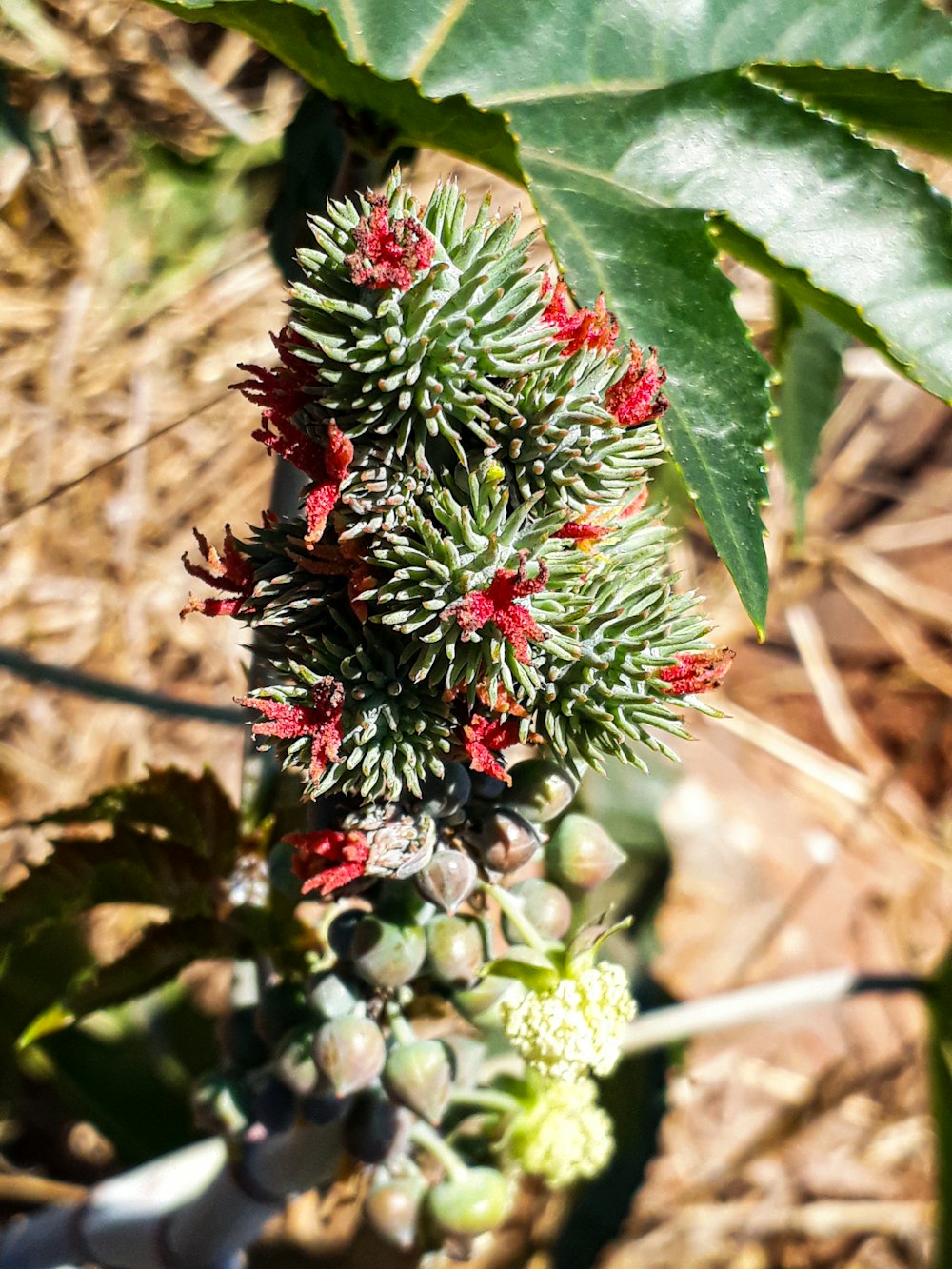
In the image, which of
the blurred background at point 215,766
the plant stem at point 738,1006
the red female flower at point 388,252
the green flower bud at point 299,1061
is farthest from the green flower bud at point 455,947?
the blurred background at point 215,766

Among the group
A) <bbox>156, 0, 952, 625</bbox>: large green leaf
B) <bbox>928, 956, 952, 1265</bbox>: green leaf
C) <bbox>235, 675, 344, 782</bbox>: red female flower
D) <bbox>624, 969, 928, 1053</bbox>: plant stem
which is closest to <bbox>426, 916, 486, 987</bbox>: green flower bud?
<bbox>235, 675, 344, 782</bbox>: red female flower

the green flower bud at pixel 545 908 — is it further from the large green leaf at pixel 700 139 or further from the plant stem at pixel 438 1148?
the large green leaf at pixel 700 139

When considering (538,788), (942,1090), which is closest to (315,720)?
(538,788)

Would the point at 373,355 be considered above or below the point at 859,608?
above

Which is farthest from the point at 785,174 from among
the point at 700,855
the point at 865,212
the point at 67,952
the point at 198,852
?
the point at 700,855

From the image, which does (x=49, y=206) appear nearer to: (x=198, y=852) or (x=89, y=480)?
(x=89, y=480)

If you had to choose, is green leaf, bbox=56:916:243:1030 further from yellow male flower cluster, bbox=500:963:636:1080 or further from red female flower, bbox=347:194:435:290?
red female flower, bbox=347:194:435:290
